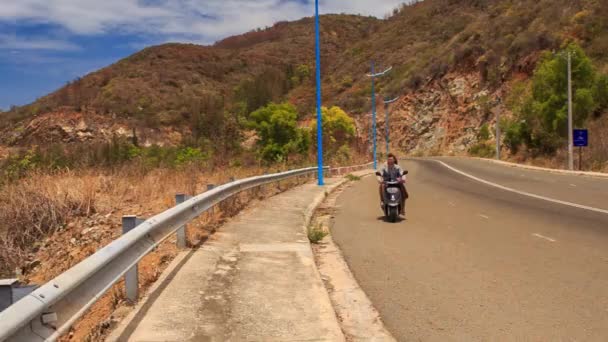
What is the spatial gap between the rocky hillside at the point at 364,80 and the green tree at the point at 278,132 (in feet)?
9.36

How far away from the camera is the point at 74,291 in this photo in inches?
147

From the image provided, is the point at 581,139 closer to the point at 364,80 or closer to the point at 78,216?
the point at 78,216

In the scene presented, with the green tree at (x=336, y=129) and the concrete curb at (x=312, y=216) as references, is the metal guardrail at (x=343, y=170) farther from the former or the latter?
the green tree at (x=336, y=129)

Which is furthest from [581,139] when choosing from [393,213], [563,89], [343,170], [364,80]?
[364,80]

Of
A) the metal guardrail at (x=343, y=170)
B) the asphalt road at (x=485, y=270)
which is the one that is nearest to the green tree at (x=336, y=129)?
the metal guardrail at (x=343, y=170)

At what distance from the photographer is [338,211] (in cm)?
1470

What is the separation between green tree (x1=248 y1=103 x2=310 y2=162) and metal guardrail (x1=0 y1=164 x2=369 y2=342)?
123ft

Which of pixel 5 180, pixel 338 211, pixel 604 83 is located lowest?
pixel 338 211

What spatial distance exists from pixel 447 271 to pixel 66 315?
4903 mm

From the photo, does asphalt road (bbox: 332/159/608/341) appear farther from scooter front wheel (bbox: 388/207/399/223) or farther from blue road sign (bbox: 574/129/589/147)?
blue road sign (bbox: 574/129/589/147)

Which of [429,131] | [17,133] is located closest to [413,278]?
[429,131]

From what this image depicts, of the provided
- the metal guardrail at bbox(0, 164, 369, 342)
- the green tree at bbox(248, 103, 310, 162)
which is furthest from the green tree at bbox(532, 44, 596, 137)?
the metal guardrail at bbox(0, 164, 369, 342)

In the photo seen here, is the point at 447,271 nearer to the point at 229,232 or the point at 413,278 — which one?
the point at 413,278

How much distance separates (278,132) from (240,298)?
39875 millimetres
